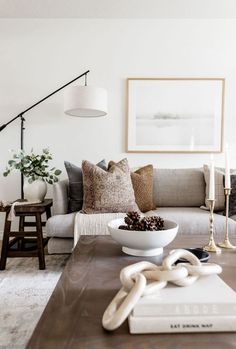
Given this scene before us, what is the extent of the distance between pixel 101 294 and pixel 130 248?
397 millimetres

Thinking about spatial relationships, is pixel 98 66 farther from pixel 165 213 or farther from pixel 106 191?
pixel 165 213

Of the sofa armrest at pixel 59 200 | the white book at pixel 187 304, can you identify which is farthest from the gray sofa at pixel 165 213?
the white book at pixel 187 304

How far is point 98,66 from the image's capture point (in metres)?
3.36

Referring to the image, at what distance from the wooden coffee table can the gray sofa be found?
39.2 inches

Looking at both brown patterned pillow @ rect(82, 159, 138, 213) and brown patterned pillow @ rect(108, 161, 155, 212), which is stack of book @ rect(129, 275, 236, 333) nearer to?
brown patterned pillow @ rect(82, 159, 138, 213)

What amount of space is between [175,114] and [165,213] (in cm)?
132

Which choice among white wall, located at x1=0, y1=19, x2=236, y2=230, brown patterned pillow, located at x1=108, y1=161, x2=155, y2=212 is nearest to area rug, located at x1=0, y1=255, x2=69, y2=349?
brown patterned pillow, located at x1=108, y1=161, x2=155, y2=212

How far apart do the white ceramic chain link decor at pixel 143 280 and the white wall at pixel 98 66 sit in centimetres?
253

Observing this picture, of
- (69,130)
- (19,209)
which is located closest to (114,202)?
(19,209)

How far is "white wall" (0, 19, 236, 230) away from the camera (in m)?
3.33

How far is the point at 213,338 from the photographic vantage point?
688 mm

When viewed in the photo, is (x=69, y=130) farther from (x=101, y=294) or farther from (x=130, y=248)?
(x=101, y=294)

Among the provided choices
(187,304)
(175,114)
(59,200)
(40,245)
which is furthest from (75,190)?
(187,304)

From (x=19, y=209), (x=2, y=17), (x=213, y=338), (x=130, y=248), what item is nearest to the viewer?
(x=213, y=338)
